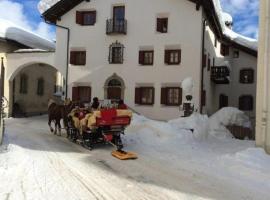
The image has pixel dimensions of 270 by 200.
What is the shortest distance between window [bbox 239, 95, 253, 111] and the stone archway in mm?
11477

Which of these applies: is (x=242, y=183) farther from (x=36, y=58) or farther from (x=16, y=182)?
(x=36, y=58)

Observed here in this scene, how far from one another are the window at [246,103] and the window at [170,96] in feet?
32.2

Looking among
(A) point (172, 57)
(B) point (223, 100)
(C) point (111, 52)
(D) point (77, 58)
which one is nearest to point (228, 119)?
(A) point (172, 57)

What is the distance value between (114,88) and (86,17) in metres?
5.37

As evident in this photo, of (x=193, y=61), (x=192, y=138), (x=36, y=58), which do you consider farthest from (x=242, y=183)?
(x=36, y=58)

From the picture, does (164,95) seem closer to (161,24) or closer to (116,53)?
(116,53)

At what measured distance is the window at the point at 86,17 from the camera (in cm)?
3002

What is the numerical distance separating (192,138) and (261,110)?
15.7ft

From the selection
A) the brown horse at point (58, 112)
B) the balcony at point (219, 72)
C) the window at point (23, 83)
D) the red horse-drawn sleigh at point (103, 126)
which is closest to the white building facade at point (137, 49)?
the balcony at point (219, 72)

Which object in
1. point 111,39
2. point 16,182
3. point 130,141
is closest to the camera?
point 16,182

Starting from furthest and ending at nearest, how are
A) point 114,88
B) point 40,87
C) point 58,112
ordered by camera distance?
point 40,87, point 114,88, point 58,112

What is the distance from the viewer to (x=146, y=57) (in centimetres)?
2866

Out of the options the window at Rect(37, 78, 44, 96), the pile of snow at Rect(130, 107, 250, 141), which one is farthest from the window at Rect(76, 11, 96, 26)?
the pile of snow at Rect(130, 107, 250, 141)

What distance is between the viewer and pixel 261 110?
15.1 m
